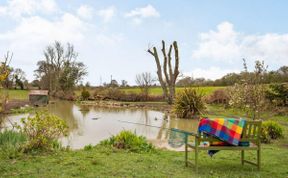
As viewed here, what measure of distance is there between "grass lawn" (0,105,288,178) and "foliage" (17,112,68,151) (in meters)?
0.30

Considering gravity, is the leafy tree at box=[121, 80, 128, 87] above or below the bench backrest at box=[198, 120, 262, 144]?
above

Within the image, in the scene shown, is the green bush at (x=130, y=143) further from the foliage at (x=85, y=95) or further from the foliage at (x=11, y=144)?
the foliage at (x=85, y=95)

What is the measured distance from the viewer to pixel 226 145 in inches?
190

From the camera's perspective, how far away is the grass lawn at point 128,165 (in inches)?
171

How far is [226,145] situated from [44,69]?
4322 cm

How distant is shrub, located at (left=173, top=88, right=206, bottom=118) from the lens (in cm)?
1606

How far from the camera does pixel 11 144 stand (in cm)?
569

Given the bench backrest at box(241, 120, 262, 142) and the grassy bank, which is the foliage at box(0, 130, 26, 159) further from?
the bench backrest at box(241, 120, 262, 142)

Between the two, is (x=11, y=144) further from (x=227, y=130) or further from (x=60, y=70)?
(x=60, y=70)

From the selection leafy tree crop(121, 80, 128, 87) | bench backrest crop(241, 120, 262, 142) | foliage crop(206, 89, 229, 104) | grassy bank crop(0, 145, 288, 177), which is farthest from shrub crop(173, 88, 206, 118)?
leafy tree crop(121, 80, 128, 87)

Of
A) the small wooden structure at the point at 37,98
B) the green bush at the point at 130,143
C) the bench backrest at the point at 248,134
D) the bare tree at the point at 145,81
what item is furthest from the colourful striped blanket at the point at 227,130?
the bare tree at the point at 145,81

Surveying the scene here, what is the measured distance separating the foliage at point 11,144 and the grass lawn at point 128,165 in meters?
0.24

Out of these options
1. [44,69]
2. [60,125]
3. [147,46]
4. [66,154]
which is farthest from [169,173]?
[44,69]

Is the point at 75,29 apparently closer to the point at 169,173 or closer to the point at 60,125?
the point at 60,125
